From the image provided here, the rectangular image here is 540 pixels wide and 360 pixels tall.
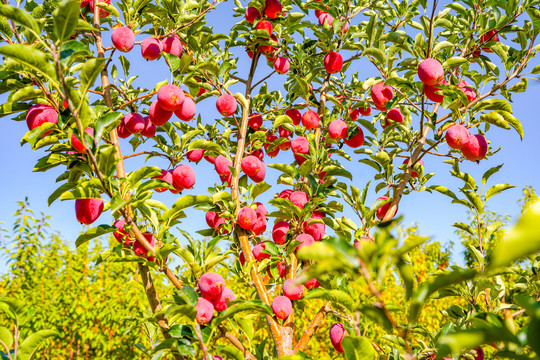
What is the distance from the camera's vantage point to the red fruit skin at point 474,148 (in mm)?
2088

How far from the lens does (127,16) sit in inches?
87.4

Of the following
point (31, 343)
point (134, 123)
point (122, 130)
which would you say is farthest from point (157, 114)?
point (31, 343)

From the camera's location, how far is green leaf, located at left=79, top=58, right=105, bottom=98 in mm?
1226

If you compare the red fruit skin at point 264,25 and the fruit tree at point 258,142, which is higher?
the red fruit skin at point 264,25

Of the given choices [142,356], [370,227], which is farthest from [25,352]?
[142,356]

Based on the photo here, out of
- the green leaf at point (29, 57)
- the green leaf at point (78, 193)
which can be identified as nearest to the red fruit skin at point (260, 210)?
the green leaf at point (78, 193)

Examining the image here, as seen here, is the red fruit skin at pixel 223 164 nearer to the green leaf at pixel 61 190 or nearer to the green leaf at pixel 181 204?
the green leaf at pixel 181 204

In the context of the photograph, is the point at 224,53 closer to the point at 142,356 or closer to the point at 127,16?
the point at 127,16

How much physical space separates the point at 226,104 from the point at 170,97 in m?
0.54

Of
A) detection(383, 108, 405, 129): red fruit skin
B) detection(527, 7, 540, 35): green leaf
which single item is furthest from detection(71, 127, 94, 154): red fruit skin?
A: detection(527, 7, 540, 35): green leaf

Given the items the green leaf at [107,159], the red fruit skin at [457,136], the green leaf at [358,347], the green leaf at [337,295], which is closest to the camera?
the green leaf at [358,347]

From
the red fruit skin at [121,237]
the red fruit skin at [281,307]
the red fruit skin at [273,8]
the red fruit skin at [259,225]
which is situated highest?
the red fruit skin at [273,8]

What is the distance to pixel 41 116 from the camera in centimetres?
154

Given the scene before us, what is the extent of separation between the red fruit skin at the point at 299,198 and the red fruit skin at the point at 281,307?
514 mm
